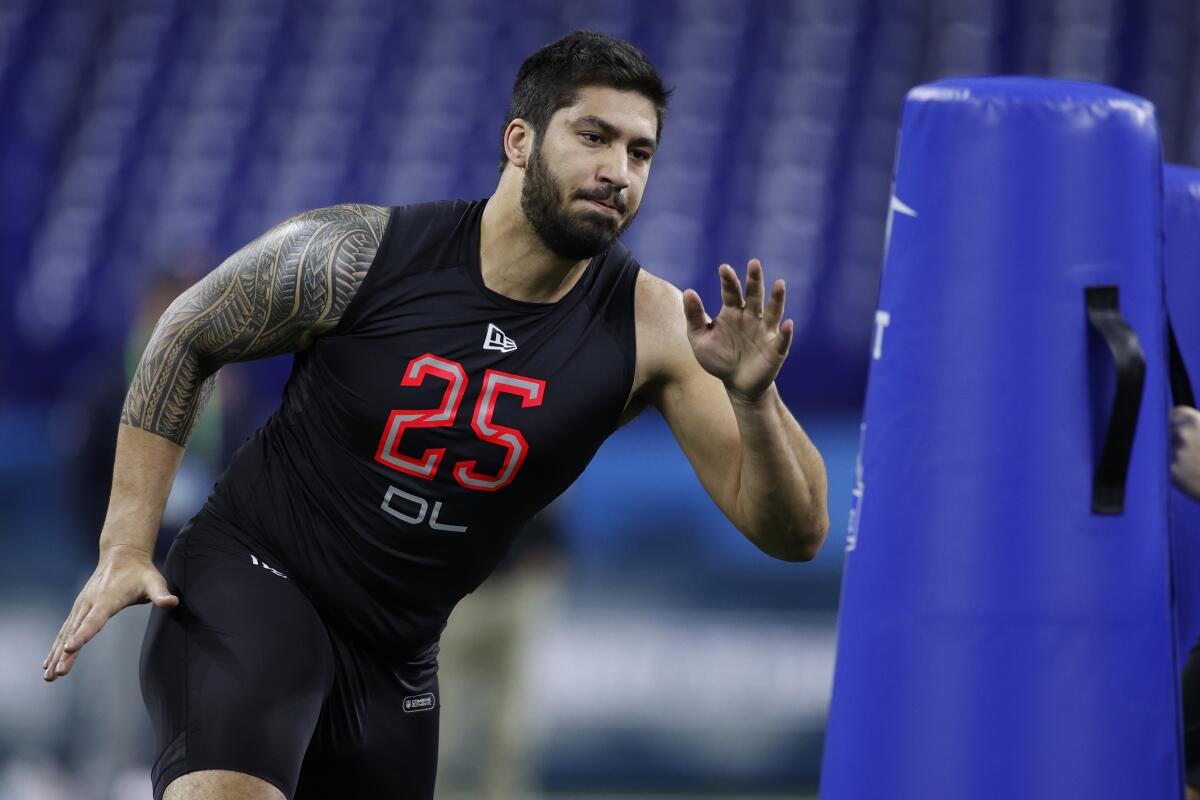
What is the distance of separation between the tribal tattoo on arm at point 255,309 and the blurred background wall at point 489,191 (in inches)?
110

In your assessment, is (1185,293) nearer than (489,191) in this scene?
Yes

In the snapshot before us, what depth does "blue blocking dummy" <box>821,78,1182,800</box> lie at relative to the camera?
321cm

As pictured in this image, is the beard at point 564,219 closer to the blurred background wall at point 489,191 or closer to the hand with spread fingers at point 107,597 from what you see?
the hand with spread fingers at point 107,597

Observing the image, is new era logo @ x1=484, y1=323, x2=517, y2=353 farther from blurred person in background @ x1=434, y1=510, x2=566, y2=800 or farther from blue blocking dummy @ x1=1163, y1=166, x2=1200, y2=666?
blurred person in background @ x1=434, y1=510, x2=566, y2=800

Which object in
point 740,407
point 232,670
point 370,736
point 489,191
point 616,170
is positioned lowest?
point 370,736

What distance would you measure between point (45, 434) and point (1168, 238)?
508cm

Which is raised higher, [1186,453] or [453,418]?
[1186,453]

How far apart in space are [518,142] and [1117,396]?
1348 millimetres

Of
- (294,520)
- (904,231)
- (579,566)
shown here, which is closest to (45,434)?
(579,566)

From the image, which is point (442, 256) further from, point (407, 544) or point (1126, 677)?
point (1126, 677)

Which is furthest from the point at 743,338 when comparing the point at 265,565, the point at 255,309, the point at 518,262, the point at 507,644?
the point at 507,644

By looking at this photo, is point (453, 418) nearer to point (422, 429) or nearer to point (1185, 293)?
point (422, 429)

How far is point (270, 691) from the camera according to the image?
297cm

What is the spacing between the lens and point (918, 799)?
128 inches
